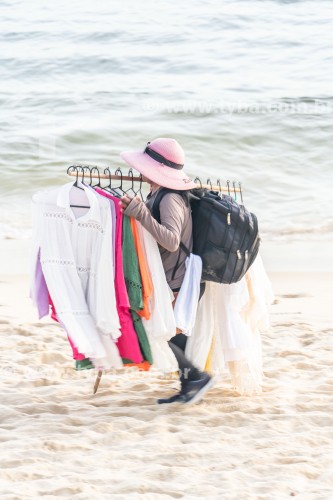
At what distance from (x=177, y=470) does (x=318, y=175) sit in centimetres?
1021

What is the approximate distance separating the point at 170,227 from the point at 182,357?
0.76 m

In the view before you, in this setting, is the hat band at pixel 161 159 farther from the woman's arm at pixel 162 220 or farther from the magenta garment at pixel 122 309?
the magenta garment at pixel 122 309

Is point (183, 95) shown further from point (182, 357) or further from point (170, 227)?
point (170, 227)

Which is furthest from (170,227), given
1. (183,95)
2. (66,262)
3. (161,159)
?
(183,95)

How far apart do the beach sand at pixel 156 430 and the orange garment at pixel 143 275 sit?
575mm

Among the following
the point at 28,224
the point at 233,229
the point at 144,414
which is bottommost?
the point at 28,224

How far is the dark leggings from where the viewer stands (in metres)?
4.84

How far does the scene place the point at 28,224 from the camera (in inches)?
430

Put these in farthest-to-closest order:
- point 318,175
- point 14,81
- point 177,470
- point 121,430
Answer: point 14,81
point 318,175
point 121,430
point 177,470

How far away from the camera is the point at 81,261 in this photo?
4594mm

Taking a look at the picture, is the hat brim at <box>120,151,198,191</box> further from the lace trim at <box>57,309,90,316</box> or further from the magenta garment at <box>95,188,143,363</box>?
the lace trim at <box>57,309,90,316</box>

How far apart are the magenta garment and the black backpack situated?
237 millimetres

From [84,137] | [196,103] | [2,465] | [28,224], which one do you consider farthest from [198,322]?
[196,103]

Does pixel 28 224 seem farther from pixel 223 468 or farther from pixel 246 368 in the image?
pixel 223 468
